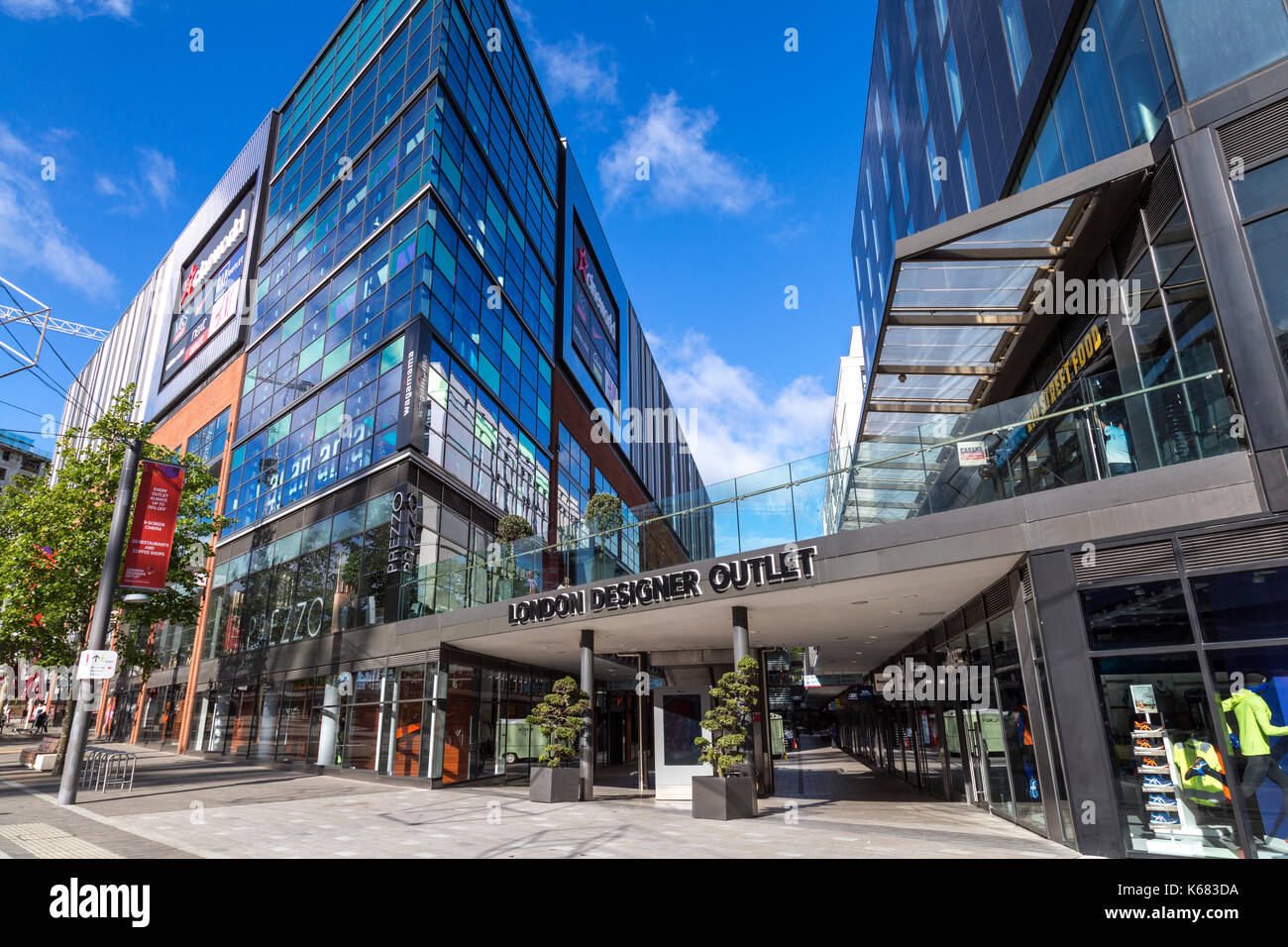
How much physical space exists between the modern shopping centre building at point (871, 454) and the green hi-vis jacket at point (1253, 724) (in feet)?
0.12

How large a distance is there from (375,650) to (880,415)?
16.5m

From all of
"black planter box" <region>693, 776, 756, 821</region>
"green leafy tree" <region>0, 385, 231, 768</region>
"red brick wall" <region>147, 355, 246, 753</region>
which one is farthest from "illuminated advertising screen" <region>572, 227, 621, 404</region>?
"black planter box" <region>693, 776, 756, 821</region>

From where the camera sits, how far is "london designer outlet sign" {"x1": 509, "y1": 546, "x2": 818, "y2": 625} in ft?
44.0

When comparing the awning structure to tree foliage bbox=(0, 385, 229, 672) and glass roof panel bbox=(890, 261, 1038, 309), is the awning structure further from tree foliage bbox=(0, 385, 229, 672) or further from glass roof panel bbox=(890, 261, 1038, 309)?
tree foliage bbox=(0, 385, 229, 672)

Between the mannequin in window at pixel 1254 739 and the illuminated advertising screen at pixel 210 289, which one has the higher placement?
the illuminated advertising screen at pixel 210 289

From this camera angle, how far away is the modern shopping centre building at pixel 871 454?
8844mm

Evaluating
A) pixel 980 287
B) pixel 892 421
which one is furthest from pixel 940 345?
pixel 892 421

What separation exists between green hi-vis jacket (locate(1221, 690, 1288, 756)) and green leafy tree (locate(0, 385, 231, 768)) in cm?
2265

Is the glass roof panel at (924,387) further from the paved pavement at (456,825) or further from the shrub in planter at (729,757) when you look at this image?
the paved pavement at (456,825)

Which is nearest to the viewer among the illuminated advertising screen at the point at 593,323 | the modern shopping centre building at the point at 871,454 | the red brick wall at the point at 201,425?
the modern shopping centre building at the point at 871,454

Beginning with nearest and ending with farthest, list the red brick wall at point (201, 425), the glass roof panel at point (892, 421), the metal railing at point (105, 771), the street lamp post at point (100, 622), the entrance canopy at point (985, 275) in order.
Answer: the entrance canopy at point (985, 275), the street lamp post at point (100, 622), the metal railing at point (105, 771), the glass roof panel at point (892, 421), the red brick wall at point (201, 425)

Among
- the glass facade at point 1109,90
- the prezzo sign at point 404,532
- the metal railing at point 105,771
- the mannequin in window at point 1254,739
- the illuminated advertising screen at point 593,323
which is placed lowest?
the metal railing at point 105,771

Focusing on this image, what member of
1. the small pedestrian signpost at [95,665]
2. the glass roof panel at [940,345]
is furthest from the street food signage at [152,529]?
the glass roof panel at [940,345]

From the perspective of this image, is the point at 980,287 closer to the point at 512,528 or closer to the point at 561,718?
the point at 561,718
